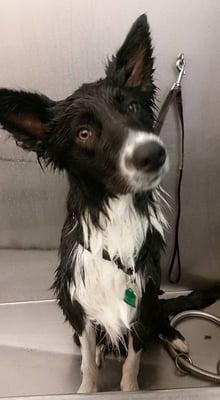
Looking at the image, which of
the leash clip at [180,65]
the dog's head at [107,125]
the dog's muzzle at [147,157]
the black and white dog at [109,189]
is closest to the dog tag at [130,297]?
the black and white dog at [109,189]

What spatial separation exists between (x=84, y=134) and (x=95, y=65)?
0.47 metres

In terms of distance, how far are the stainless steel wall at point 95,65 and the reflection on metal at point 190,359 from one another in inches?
11.9

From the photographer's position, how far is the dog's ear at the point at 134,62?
Answer: 1053mm

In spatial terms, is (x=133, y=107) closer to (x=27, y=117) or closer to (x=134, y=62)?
(x=134, y=62)

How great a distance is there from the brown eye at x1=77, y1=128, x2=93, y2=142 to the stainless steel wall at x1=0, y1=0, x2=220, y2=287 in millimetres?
454

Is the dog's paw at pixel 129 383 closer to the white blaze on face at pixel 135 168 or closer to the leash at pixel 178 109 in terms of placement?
the leash at pixel 178 109

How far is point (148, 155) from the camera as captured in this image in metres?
0.91

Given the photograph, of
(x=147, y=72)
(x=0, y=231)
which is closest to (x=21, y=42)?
(x=147, y=72)

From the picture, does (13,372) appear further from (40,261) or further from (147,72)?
(147,72)

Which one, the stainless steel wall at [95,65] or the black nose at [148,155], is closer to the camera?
the black nose at [148,155]

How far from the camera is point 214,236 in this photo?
1.64 m

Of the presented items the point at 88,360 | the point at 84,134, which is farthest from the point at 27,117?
the point at 88,360

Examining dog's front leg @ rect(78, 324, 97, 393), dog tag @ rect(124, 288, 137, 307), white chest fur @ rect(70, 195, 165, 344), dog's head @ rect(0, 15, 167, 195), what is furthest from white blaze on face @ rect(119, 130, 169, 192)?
dog's front leg @ rect(78, 324, 97, 393)

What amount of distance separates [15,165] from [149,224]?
0.53 metres
